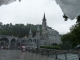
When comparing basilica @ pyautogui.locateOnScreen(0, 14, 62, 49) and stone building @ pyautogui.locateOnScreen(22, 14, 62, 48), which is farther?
stone building @ pyautogui.locateOnScreen(22, 14, 62, 48)

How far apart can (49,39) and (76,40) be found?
250 ft

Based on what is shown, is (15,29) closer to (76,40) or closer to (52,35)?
(52,35)

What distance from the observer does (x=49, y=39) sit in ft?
295

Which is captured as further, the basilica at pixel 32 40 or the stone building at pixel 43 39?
the stone building at pixel 43 39

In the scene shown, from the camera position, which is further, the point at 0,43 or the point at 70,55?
the point at 0,43

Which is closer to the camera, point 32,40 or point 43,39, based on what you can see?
point 32,40

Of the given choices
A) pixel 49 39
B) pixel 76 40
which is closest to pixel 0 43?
pixel 49 39

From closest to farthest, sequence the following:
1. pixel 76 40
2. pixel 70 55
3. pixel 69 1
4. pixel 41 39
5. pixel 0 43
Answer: pixel 69 1, pixel 70 55, pixel 76 40, pixel 0 43, pixel 41 39

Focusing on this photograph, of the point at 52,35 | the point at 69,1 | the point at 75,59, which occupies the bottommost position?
the point at 75,59

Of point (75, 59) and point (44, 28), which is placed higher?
point (44, 28)

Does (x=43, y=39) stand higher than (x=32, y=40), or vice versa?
(x=43, y=39)

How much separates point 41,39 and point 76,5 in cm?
8582

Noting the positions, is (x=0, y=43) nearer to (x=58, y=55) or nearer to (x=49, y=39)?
(x=49, y=39)

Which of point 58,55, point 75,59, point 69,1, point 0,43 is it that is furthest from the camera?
point 0,43
